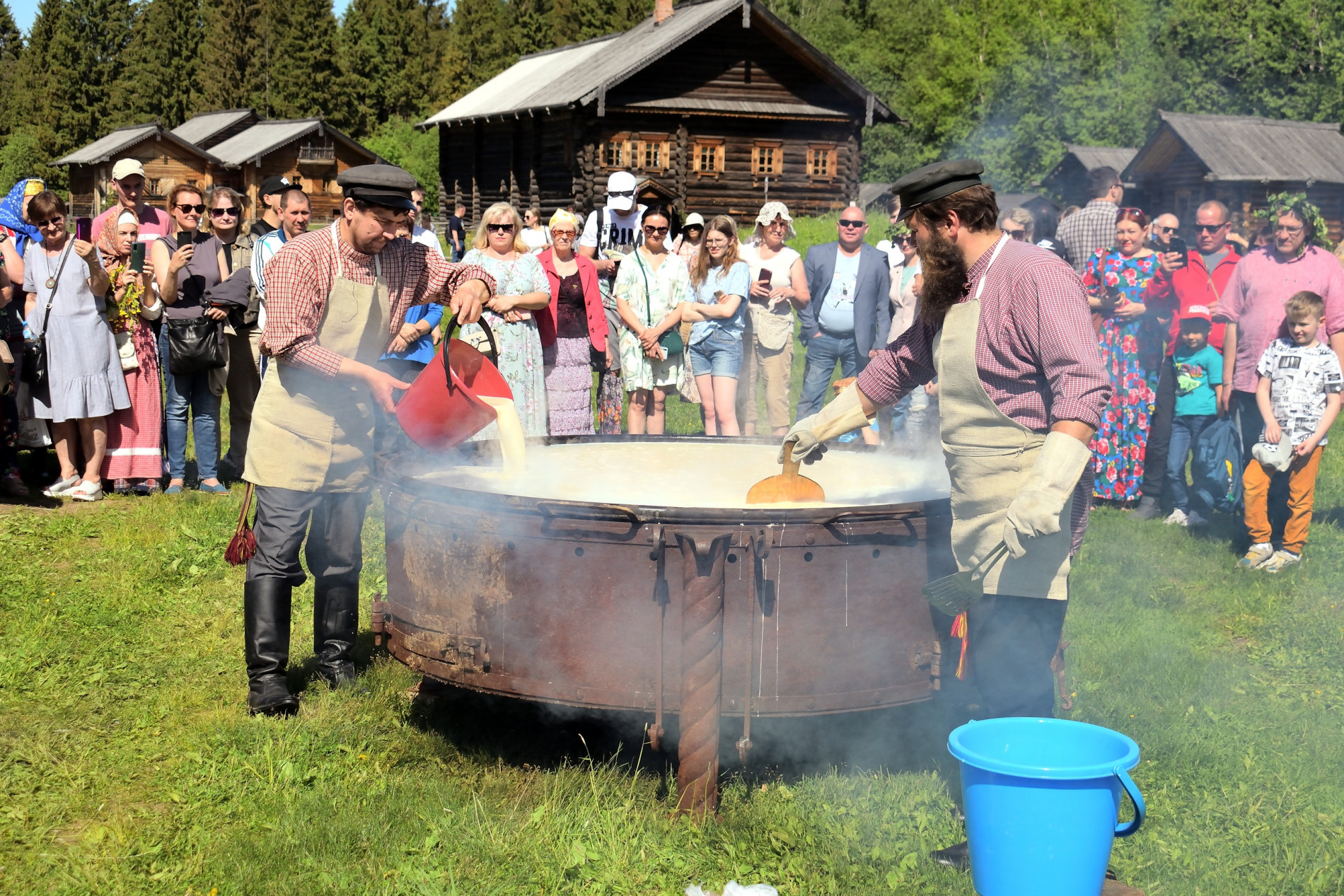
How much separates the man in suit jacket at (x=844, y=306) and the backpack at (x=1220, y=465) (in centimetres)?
233

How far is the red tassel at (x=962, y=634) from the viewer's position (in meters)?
3.75

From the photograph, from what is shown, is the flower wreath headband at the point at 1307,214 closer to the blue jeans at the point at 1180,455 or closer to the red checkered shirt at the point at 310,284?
the blue jeans at the point at 1180,455

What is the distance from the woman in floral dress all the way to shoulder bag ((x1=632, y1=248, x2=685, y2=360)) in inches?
112

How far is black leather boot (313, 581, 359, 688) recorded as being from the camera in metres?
4.88

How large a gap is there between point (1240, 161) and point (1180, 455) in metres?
25.0

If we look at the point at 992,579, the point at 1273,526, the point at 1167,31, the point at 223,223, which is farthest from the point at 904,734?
the point at 1167,31

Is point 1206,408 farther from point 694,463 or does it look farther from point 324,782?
point 324,782

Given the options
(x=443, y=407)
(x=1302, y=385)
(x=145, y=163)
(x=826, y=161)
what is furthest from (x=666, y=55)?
(x=443, y=407)

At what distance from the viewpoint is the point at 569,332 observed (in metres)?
7.45

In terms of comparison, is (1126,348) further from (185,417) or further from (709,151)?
(709,151)

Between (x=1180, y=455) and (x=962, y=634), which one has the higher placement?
(x=962, y=634)

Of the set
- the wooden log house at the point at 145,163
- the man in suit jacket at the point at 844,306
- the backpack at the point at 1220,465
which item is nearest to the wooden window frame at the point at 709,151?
the man in suit jacket at the point at 844,306

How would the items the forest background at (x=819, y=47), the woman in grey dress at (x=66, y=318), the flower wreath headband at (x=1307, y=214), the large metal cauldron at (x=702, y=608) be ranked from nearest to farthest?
1. the large metal cauldron at (x=702, y=608)
2. the flower wreath headband at (x=1307, y=214)
3. the woman in grey dress at (x=66, y=318)
4. the forest background at (x=819, y=47)

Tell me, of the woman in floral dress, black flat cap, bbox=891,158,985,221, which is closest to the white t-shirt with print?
the woman in floral dress
